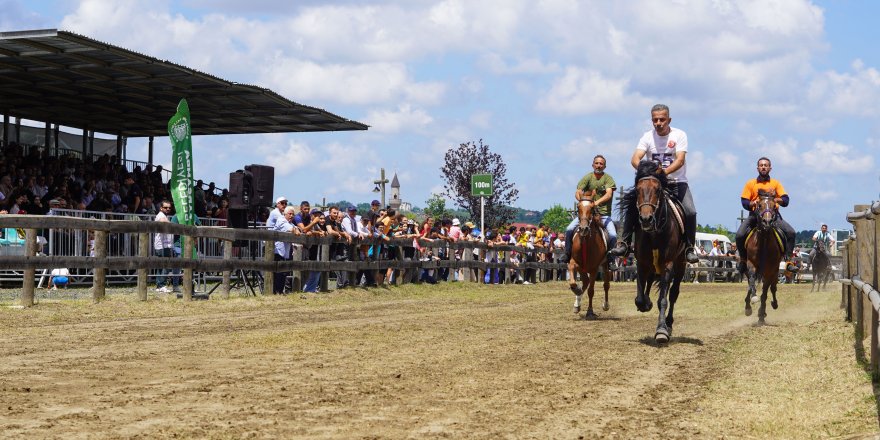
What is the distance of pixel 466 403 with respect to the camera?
6.86 metres

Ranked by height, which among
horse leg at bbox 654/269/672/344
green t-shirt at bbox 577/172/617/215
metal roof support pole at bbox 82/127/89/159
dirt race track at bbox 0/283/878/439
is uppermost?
metal roof support pole at bbox 82/127/89/159

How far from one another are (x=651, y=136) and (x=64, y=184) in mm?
15909

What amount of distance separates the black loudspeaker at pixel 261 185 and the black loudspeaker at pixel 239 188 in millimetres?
144

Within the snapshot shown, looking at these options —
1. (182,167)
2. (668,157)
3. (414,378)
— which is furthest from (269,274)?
(414,378)

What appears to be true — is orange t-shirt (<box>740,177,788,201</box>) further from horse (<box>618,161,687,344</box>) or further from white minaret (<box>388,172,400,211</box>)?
white minaret (<box>388,172,400,211</box>)

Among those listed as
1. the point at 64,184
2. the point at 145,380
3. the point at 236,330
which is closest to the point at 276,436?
the point at 145,380

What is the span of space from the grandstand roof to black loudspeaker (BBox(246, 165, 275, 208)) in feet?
15.8

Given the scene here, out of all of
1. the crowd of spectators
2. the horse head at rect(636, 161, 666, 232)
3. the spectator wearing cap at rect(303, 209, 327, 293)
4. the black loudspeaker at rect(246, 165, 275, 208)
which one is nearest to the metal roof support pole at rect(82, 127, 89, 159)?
the crowd of spectators

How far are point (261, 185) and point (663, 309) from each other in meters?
10.7

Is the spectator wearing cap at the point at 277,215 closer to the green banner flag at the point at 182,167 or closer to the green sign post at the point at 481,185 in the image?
the green banner flag at the point at 182,167

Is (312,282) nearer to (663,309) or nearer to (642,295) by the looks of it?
(642,295)

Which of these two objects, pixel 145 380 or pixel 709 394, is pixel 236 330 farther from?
pixel 709 394

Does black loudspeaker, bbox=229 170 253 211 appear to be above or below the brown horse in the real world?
above

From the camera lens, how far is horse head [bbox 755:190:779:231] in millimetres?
16500
